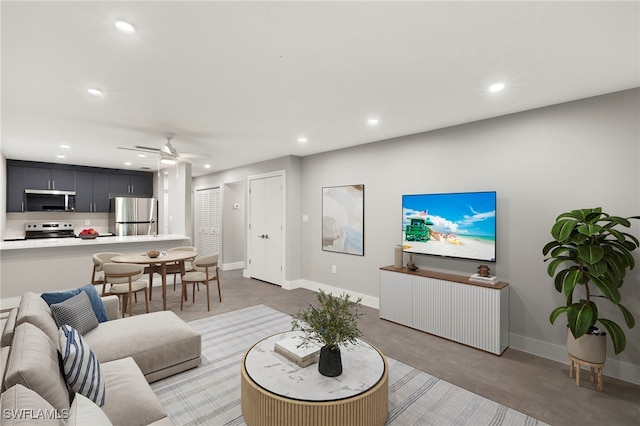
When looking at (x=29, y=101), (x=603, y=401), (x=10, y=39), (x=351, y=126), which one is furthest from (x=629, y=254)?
(x=29, y=101)

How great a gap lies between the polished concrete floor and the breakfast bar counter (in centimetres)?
218

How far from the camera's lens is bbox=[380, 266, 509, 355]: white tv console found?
3.10 metres

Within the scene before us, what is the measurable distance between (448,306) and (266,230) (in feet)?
12.5

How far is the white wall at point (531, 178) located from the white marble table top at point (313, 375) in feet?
6.56

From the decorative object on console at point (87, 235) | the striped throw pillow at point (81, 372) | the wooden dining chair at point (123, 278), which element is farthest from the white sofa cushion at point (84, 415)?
the decorative object on console at point (87, 235)

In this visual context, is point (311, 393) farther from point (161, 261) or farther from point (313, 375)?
point (161, 261)

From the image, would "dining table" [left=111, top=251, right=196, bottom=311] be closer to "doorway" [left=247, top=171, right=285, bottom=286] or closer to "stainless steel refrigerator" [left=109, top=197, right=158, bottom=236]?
"doorway" [left=247, top=171, right=285, bottom=286]

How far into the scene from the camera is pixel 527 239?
3166mm

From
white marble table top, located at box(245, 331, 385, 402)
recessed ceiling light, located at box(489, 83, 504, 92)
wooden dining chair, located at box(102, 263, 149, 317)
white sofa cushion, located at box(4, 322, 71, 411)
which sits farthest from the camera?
wooden dining chair, located at box(102, 263, 149, 317)

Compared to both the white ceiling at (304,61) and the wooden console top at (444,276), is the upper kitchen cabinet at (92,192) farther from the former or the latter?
the wooden console top at (444,276)

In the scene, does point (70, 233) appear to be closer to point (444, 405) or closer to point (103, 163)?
point (103, 163)

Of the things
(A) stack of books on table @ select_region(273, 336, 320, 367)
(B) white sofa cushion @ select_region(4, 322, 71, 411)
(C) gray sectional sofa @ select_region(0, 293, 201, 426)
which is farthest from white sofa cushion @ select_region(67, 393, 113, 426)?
(A) stack of books on table @ select_region(273, 336, 320, 367)

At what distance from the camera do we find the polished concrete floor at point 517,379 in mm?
2195

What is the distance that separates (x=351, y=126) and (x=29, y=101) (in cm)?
331
